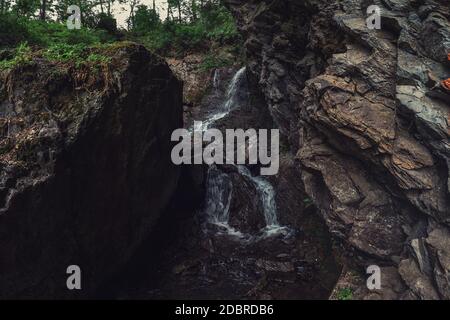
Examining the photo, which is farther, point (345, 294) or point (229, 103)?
point (229, 103)

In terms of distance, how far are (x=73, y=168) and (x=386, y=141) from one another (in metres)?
9.89

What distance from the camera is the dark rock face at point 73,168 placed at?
387 inches

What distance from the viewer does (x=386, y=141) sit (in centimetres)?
1014

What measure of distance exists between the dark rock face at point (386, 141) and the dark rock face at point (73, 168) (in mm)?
6579

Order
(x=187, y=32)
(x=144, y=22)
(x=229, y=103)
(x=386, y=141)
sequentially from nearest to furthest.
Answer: (x=386, y=141) → (x=229, y=103) → (x=187, y=32) → (x=144, y=22)

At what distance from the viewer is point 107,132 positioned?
37.4ft

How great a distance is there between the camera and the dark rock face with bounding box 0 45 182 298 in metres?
9.82

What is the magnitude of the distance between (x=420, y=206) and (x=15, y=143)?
12197 millimetres

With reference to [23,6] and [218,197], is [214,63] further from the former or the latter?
[23,6]

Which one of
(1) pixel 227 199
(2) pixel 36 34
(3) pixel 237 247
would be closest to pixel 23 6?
(2) pixel 36 34

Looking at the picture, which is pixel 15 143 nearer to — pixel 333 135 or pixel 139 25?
pixel 333 135

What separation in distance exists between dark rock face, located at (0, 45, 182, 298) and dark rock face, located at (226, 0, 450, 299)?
21.6ft

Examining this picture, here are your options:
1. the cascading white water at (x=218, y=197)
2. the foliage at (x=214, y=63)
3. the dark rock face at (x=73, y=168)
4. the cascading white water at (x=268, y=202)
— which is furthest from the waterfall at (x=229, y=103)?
the dark rock face at (x=73, y=168)

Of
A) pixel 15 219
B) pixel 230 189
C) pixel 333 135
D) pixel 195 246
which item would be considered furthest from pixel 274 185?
pixel 15 219
